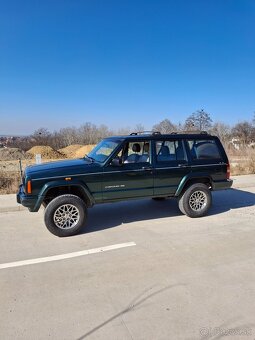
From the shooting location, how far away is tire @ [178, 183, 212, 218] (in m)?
7.07

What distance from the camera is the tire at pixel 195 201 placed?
23.2 feet

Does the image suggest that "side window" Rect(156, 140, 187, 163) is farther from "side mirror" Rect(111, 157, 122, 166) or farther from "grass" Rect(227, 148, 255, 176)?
"grass" Rect(227, 148, 255, 176)

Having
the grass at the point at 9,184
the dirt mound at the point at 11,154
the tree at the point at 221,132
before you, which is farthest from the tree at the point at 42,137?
the grass at the point at 9,184

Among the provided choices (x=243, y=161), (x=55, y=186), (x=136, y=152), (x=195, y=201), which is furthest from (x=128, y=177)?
(x=243, y=161)

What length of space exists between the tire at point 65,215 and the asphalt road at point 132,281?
0.18 m

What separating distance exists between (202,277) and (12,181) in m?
8.23

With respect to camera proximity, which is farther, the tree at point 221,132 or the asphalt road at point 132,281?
the tree at point 221,132

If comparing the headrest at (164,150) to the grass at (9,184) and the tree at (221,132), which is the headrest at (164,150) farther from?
the tree at (221,132)

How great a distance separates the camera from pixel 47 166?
641 centimetres

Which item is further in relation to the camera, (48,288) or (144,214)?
(144,214)

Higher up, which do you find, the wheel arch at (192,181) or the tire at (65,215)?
the wheel arch at (192,181)

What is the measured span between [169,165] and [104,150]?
1.44 metres

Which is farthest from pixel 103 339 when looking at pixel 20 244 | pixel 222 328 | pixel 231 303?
pixel 20 244

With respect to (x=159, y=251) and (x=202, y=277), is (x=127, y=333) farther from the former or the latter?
(x=159, y=251)
